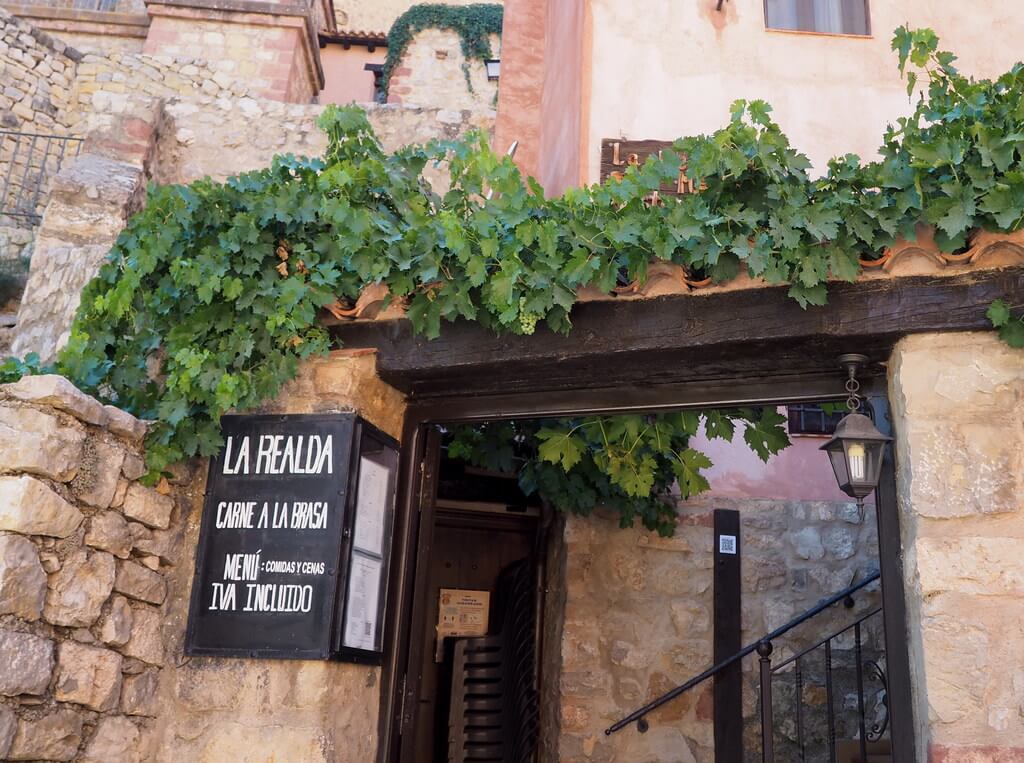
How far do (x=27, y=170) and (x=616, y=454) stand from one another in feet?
21.4

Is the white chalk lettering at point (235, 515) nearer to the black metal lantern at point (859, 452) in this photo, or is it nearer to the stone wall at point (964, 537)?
the black metal lantern at point (859, 452)

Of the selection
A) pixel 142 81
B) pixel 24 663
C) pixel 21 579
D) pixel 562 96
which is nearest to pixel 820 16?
pixel 562 96

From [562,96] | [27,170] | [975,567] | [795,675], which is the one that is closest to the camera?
[975,567]

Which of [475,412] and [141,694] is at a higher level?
[475,412]

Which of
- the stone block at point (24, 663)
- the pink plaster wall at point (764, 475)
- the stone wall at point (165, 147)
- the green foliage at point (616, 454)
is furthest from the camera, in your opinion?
the stone wall at point (165, 147)

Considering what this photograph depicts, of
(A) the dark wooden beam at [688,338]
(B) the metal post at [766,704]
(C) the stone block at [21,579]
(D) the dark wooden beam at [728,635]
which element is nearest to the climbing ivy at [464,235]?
(A) the dark wooden beam at [688,338]

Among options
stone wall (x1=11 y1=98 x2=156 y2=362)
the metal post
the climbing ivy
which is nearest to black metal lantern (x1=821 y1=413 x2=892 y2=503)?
the climbing ivy

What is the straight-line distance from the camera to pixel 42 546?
2789mm

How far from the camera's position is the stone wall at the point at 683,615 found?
5.17m

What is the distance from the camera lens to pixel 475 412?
140 inches

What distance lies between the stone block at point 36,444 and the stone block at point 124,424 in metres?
0.19

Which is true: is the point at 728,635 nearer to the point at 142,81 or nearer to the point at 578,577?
the point at 578,577

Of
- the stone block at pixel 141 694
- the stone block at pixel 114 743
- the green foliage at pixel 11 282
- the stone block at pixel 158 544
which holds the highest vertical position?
the green foliage at pixel 11 282

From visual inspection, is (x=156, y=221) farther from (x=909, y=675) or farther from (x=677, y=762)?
(x=677, y=762)
